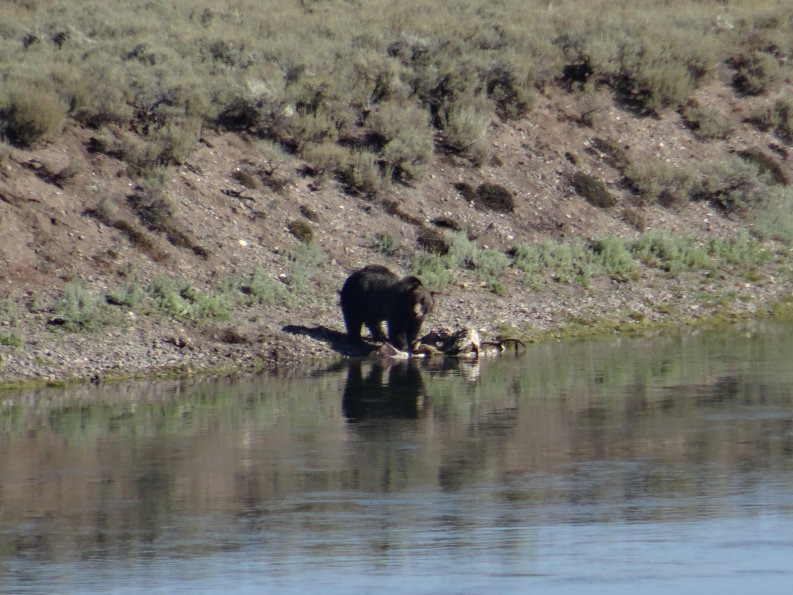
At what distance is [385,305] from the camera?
2025 cm

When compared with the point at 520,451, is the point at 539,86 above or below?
above

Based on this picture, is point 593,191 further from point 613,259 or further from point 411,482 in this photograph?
point 411,482

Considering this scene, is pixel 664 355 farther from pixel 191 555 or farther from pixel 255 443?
pixel 191 555

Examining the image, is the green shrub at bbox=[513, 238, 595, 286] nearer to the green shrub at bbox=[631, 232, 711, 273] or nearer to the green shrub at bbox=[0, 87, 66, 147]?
the green shrub at bbox=[631, 232, 711, 273]

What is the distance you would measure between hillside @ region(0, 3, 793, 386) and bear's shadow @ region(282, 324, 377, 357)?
0.04 metres

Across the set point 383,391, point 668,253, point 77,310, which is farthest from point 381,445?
point 668,253

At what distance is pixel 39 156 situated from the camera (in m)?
24.1

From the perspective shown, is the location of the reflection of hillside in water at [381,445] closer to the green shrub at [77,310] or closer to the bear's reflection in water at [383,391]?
the bear's reflection in water at [383,391]

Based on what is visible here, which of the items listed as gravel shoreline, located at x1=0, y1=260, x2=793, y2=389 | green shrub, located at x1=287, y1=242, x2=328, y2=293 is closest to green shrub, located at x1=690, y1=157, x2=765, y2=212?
gravel shoreline, located at x1=0, y1=260, x2=793, y2=389

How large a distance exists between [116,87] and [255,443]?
555 inches

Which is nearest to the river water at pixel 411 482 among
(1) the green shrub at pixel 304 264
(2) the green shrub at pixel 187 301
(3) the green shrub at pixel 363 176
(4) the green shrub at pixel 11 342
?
(4) the green shrub at pixel 11 342

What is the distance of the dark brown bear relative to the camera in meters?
20.1

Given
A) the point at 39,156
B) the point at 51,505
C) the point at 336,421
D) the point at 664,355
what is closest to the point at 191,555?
the point at 51,505

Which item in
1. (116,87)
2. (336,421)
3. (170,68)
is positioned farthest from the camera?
(170,68)
